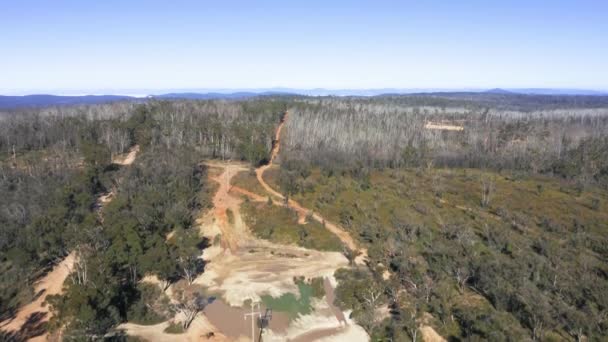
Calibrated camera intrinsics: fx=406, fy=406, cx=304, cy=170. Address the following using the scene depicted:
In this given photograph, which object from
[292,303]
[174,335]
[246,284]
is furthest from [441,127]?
[174,335]

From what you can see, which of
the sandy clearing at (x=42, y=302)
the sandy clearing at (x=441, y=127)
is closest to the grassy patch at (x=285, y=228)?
the sandy clearing at (x=42, y=302)

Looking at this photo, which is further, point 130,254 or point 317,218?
point 317,218

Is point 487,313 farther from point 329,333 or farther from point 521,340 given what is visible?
point 329,333

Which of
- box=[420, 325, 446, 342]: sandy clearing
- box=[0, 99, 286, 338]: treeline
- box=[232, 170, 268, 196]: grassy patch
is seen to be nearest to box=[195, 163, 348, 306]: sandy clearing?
box=[0, 99, 286, 338]: treeline

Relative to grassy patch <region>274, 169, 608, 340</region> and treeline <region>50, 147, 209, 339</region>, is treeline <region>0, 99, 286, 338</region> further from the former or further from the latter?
grassy patch <region>274, 169, 608, 340</region>

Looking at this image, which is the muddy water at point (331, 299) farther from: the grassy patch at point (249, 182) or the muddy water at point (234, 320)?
the grassy patch at point (249, 182)

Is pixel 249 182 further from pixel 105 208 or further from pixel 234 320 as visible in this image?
pixel 234 320
